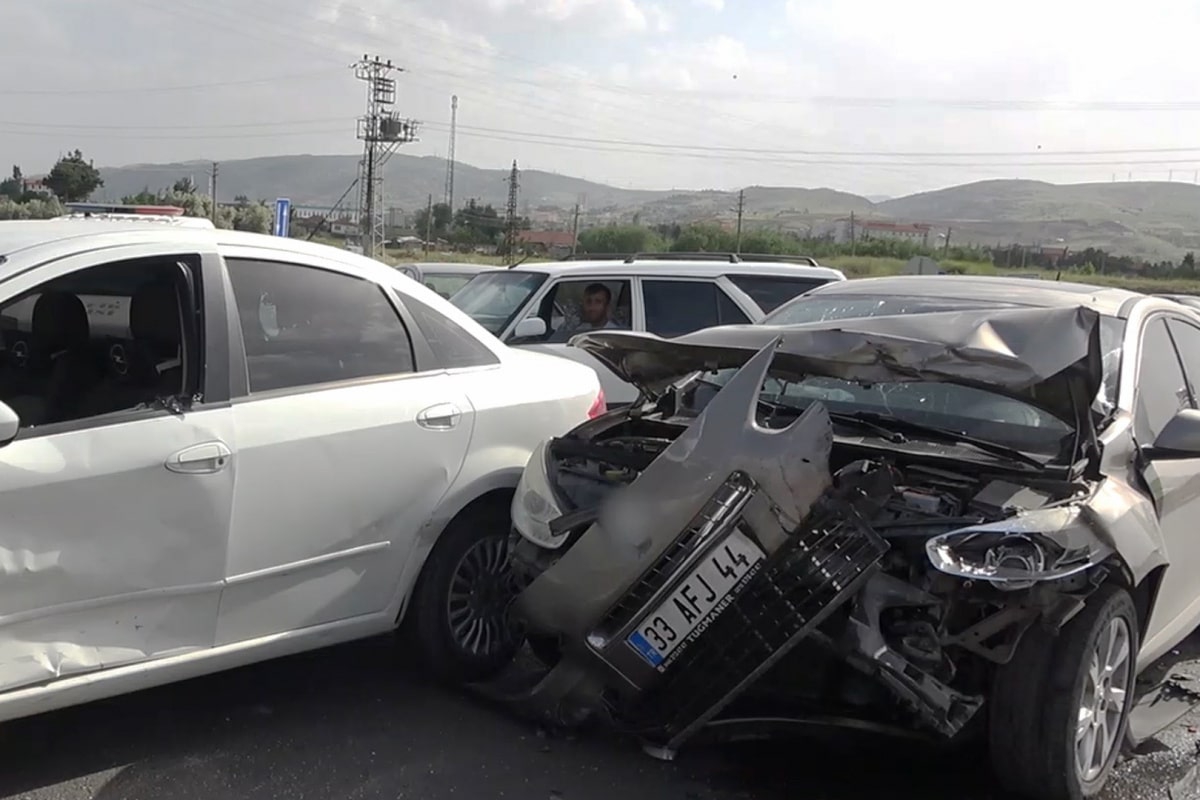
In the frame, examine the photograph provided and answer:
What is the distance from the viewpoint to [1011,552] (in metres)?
3.21

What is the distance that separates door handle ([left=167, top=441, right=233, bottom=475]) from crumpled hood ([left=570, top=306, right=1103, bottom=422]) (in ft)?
6.32

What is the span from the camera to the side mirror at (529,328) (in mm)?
9117

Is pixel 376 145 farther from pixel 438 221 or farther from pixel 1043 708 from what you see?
pixel 1043 708

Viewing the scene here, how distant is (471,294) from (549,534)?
21.8 ft

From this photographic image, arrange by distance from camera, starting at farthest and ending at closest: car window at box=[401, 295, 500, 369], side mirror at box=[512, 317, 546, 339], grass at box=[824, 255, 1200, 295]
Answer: grass at box=[824, 255, 1200, 295], side mirror at box=[512, 317, 546, 339], car window at box=[401, 295, 500, 369]

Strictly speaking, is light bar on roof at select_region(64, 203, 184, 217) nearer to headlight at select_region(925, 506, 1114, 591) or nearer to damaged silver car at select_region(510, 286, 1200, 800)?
damaged silver car at select_region(510, 286, 1200, 800)

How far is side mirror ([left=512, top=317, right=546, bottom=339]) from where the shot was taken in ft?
29.9

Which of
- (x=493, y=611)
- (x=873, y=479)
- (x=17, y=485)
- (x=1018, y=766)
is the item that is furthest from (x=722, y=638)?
(x=17, y=485)

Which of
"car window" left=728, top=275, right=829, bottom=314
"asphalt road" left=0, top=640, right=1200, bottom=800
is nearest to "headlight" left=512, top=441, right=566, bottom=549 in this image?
"asphalt road" left=0, top=640, right=1200, bottom=800

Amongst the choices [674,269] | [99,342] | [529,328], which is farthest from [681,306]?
[99,342]

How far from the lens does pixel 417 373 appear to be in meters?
4.38

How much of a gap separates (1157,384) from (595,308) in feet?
18.7

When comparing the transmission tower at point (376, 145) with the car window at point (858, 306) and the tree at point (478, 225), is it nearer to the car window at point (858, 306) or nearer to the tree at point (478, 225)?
the tree at point (478, 225)

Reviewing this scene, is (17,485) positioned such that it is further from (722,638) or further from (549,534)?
(722,638)
